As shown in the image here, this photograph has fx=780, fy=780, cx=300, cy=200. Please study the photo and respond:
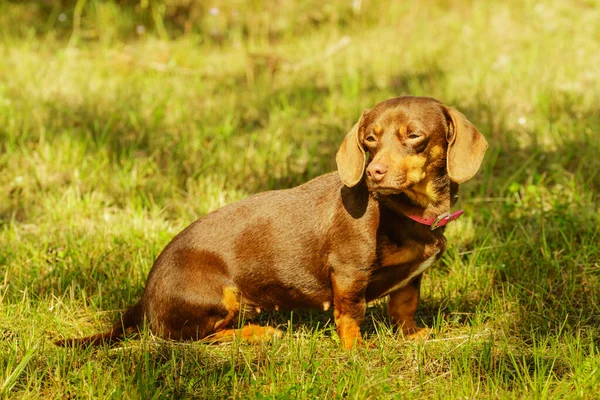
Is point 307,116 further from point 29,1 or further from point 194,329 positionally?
point 29,1

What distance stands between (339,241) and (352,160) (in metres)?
0.38

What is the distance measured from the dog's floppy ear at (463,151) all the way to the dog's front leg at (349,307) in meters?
0.64

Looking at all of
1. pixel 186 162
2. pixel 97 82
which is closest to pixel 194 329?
pixel 186 162

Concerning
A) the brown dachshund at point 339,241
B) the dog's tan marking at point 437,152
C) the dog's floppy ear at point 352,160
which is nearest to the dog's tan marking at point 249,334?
the brown dachshund at point 339,241

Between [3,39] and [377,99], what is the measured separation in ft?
13.4

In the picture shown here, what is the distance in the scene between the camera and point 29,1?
29.3ft

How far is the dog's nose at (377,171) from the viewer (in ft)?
10.6

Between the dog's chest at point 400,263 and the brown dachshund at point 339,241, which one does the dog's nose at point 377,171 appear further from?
the dog's chest at point 400,263

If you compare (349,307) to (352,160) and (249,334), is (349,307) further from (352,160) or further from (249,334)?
(352,160)

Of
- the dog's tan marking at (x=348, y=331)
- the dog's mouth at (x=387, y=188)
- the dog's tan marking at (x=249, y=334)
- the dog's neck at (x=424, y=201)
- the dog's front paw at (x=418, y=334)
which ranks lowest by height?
the dog's front paw at (x=418, y=334)

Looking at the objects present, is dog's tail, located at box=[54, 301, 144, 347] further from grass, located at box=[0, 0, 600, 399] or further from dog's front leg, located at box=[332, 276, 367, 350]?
dog's front leg, located at box=[332, 276, 367, 350]

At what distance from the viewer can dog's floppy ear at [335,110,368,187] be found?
3.47 metres

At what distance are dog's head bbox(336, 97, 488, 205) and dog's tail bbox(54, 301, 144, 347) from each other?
1.25 meters

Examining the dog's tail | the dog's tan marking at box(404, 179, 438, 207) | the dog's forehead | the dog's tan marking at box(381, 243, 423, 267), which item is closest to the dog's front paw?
the dog's tan marking at box(381, 243, 423, 267)
